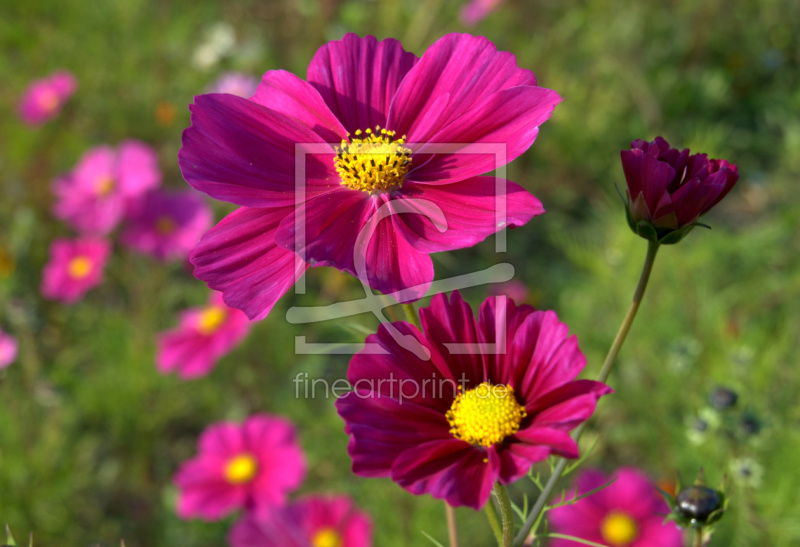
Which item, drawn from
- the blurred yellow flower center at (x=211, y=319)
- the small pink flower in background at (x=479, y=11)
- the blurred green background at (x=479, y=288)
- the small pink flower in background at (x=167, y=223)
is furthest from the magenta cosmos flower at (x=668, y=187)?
the small pink flower in background at (x=479, y=11)

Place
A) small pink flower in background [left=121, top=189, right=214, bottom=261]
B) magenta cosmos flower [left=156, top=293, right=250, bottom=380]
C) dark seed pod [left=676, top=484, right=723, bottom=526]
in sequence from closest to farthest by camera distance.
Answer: dark seed pod [left=676, top=484, right=723, bottom=526] < magenta cosmos flower [left=156, top=293, right=250, bottom=380] < small pink flower in background [left=121, top=189, right=214, bottom=261]

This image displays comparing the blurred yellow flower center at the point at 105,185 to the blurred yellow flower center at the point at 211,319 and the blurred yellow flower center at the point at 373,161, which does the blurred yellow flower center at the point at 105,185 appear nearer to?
the blurred yellow flower center at the point at 211,319

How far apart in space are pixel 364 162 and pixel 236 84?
1.83m

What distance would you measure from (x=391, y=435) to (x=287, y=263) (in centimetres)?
19

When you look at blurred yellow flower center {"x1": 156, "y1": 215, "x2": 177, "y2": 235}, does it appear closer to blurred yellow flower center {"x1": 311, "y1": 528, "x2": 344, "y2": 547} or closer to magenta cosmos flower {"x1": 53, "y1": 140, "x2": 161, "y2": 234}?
magenta cosmos flower {"x1": 53, "y1": 140, "x2": 161, "y2": 234}

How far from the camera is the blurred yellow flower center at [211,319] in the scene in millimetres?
1867

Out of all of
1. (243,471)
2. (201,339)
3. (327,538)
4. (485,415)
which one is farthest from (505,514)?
(201,339)

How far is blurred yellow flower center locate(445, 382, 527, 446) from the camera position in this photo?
0.56 meters

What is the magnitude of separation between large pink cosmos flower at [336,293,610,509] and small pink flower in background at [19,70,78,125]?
224cm

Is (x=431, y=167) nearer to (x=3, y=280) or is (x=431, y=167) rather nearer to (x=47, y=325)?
(x=3, y=280)

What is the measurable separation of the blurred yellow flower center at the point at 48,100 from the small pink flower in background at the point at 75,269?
585mm

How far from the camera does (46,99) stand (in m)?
2.45

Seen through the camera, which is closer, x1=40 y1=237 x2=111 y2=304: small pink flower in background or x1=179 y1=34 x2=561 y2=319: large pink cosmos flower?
x1=179 y1=34 x2=561 y2=319: large pink cosmos flower

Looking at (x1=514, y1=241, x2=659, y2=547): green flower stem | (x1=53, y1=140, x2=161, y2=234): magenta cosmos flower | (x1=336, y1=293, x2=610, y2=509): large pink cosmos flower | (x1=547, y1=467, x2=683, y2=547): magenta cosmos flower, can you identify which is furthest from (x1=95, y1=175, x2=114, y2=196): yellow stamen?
(x1=514, y1=241, x2=659, y2=547): green flower stem
